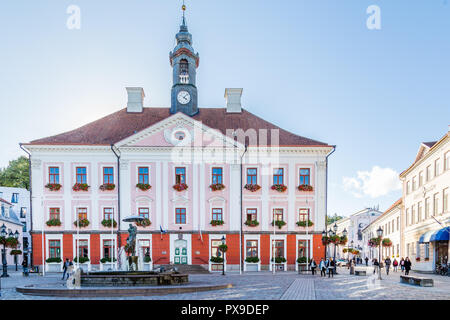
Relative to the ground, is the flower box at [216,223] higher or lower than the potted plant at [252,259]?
higher

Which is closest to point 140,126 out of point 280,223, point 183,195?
point 183,195

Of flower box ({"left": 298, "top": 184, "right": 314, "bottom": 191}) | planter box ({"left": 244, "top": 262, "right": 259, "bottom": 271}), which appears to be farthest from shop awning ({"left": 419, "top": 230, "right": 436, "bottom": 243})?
planter box ({"left": 244, "top": 262, "right": 259, "bottom": 271})

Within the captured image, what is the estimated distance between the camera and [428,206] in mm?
36906

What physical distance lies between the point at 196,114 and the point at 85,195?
43.1ft

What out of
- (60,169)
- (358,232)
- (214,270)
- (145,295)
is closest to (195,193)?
(214,270)

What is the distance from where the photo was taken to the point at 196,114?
40469mm

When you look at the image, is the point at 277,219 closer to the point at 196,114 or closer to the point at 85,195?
the point at 196,114

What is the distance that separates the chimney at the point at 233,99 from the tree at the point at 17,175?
136ft

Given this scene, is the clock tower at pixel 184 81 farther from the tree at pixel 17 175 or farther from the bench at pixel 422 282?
the tree at pixel 17 175

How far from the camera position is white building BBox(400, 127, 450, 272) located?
32094 mm

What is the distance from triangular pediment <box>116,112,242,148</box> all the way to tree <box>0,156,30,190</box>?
39018 millimetres

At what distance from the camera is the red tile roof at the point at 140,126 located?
119 feet

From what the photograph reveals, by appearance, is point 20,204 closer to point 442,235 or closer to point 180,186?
point 180,186

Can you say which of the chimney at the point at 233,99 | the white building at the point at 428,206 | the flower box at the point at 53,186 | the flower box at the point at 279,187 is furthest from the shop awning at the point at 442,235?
the flower box at the point at 53,186
